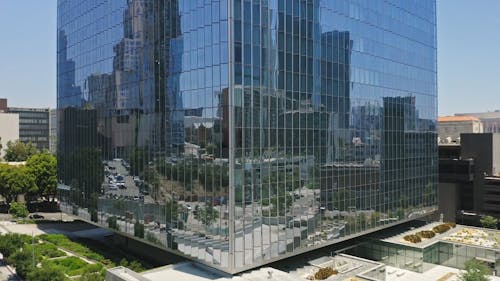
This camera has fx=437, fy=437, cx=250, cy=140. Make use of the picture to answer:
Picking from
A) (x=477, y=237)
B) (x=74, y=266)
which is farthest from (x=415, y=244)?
(x=74, y=266)

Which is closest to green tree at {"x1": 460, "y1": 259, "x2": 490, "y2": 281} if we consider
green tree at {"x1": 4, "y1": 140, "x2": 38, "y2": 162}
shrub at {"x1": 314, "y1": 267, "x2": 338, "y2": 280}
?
shrub at {"x1": 314, "y1": 267, "x2": 338, "y2": 280}

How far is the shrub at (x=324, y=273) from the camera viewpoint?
37931mm

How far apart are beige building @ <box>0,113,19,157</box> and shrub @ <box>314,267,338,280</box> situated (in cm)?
15319

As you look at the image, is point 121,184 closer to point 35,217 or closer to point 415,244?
point 415,244

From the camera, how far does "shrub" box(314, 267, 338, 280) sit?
37.9 metres

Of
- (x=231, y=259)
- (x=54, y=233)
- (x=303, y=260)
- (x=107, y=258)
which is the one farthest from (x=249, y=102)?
(x=54, y=233)

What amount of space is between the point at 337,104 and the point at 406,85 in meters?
17.0

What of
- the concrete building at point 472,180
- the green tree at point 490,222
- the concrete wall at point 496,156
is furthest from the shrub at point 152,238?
the concrete wall at point 496,156

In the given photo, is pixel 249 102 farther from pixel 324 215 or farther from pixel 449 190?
pixel 449 190

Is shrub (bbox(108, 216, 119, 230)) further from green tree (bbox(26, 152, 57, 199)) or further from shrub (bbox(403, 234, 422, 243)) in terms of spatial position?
green tree (bbox(26, 152, 57, 199))

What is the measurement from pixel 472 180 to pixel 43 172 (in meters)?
79.9

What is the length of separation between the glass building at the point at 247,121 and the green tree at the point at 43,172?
2839 cm

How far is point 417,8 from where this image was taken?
5862 centimetres

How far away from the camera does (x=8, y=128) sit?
16075 cm
